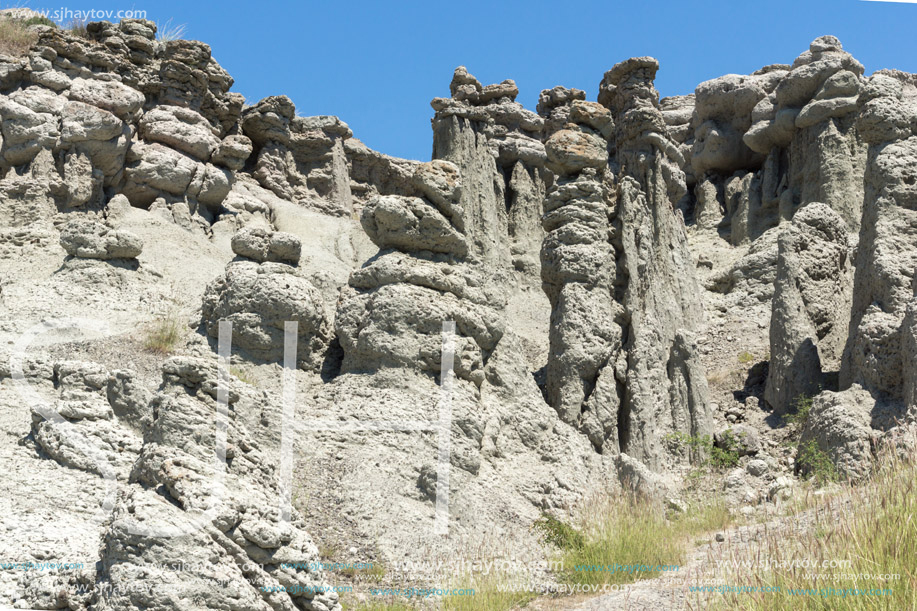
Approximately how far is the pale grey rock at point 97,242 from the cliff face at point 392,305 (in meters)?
0.04

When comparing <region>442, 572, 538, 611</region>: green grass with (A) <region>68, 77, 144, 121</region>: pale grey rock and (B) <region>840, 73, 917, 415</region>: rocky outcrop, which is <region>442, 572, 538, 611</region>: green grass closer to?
(B) <region>840, 73, 917, 415</region>: rocky outcrop

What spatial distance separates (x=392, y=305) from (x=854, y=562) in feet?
20.2

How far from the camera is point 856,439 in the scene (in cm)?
1159

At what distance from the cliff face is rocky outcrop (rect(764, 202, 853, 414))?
0.04 meters

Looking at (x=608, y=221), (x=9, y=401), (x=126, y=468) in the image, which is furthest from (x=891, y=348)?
(x=9, y=401)

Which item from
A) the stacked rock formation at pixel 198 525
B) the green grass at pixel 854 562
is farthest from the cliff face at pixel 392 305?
the green grass at pixel 854 562

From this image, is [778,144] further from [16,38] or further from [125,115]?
[16,38]

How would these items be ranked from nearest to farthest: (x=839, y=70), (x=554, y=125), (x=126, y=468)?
1. (x=126, y=468)
2. (x=839, y=70)
3. (x=554, y=125)

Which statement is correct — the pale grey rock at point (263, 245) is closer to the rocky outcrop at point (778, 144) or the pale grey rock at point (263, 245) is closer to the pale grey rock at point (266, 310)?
the pale grey rock at point (266, 310)

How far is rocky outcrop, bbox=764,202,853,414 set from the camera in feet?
47.6

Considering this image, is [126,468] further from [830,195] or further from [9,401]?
[830,195]

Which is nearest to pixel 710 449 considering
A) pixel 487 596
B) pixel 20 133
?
pixel 487 596

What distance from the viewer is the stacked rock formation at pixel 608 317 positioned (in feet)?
43.5

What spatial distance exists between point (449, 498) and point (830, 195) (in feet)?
46.7
